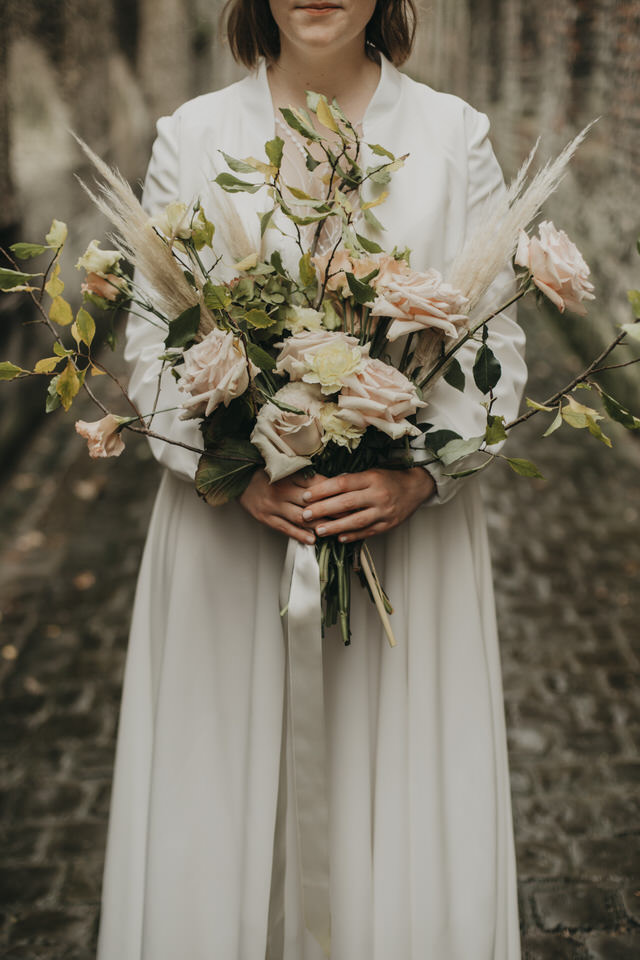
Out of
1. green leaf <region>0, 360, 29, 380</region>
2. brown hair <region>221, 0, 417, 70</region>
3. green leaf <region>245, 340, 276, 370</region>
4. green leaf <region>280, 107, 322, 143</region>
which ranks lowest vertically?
green leaf <region>245, 340, 276, 370</region>

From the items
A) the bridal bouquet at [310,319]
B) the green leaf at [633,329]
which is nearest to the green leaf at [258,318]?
the bridal bouquet at [310,319]

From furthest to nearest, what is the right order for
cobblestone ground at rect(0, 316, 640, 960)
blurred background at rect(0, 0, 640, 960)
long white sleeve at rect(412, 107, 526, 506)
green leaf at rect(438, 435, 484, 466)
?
1. blurred background at rect(0, 0, 640, 960)
2. cobblestone ground at rect(0, 316, 640, 960)
3. long white sleeve at rect(412, 107, 526, 506)
4. green leaf at rect(438, 435, 484, 466)

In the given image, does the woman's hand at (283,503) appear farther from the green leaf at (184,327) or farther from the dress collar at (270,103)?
the dress collar at (270,103)

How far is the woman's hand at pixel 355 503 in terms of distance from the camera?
1825mm

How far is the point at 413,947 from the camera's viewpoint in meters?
2.07

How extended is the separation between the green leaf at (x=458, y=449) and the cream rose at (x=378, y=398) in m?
0.12

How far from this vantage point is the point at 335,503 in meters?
1.82

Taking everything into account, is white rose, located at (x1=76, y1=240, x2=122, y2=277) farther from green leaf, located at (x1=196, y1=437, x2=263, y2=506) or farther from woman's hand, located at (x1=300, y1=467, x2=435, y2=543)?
woman's hand, located at (x1=300, y1=467, x2=435, y2=543)

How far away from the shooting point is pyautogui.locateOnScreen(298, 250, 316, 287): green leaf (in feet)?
5.59

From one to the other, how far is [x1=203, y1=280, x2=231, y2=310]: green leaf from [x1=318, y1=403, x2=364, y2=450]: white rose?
0.23 metres

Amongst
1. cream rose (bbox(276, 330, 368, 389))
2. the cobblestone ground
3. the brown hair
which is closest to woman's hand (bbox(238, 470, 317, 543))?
cream rose (bbox(276, 330, 368, 389))

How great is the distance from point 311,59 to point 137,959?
1862mm

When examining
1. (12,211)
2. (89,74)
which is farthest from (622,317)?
(89,74)

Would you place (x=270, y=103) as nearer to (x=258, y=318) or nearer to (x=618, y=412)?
(x=258, y=318)
